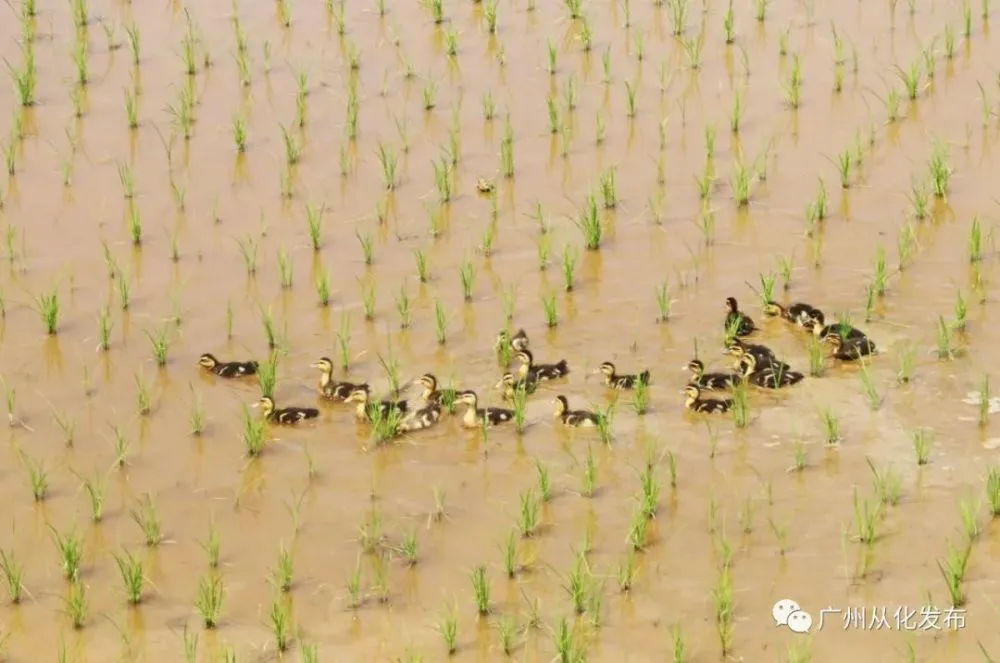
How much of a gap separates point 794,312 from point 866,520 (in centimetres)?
179

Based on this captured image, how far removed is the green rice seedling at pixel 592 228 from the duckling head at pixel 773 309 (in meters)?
1.14

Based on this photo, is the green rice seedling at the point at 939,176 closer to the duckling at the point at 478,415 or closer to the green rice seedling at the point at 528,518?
the duckling at the point at 478,415

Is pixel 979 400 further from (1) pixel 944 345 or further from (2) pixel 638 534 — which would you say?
(2) pixel 638 534

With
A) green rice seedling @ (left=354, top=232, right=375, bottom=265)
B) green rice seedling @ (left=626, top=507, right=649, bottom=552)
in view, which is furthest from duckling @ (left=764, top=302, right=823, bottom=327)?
green rice seedling @ (left=354, top=232, right=375, bottom=265)

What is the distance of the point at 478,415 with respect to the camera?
806 centimetres

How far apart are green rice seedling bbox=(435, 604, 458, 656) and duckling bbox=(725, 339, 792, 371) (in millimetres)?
2181

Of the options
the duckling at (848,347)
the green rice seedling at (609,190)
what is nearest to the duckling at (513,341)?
the duckling at (848,347)

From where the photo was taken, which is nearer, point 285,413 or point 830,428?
point 830,428

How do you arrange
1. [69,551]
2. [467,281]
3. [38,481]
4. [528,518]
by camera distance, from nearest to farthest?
1. [69,551]
2. [528,518]
3. [38,481]
4. [467,281]

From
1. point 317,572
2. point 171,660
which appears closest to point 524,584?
point 317,572

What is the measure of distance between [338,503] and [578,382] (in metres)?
1.40

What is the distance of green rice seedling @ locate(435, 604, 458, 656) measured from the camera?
6652 mm

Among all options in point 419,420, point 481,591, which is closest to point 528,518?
point 481,591

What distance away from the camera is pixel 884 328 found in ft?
28.7
